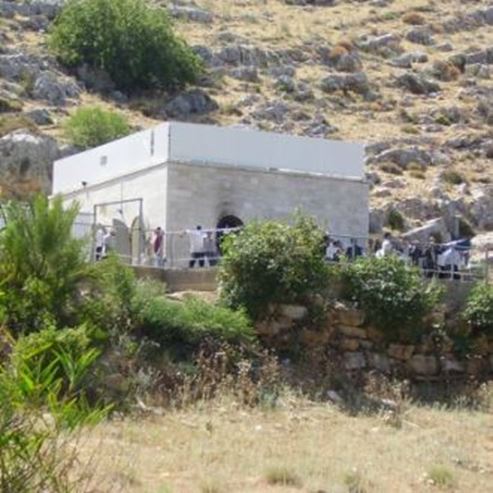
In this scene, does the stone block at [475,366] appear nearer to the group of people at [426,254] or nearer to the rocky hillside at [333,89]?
the group of people at [426,254]

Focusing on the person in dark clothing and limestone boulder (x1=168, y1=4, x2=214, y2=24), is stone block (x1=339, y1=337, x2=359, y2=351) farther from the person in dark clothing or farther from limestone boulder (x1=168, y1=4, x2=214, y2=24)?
limestone boulder (x1=168, y1=4, x2=214, y2=24)

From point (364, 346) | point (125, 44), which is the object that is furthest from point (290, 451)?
point (125, 44)

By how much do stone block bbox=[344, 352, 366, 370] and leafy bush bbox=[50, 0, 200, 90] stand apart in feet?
128

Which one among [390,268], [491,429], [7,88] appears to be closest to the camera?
[491,429]

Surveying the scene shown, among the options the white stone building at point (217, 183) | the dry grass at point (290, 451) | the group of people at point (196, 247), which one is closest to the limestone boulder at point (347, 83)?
the white stone building at point (217, 183)

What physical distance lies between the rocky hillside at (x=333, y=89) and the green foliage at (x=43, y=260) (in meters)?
19.6

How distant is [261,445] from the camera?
46.6 feet

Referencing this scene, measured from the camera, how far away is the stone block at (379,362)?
20.0m

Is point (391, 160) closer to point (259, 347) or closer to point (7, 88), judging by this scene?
point (7, 88)

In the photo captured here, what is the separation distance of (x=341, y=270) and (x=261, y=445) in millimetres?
6323

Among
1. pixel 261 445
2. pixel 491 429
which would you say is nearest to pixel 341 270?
pixel 491 429

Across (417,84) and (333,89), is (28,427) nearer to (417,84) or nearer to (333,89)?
(333,89)

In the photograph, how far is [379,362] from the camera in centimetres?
2005

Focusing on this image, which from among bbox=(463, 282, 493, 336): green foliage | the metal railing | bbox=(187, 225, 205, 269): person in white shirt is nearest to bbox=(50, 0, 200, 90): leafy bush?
the metal railing
